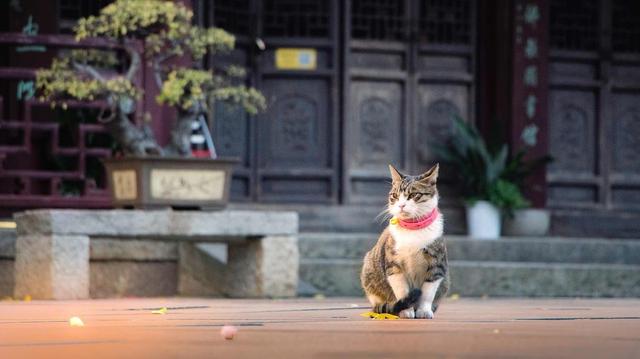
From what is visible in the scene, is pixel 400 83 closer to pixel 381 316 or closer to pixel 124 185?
pixel 124 185

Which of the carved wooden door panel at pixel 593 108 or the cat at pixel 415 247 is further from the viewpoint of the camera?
the carved wooden door panel at pixel 593 108

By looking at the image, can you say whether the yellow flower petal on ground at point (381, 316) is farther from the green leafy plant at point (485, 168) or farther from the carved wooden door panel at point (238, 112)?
the carved wooden door panel at point (238, 112)

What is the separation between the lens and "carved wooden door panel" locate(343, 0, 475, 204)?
12266 millimetres

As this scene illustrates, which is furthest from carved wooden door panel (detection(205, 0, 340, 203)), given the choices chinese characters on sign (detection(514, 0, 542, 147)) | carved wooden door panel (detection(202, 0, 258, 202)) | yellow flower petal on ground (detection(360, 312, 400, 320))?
yellow flower petal on ground (detection(360, 312, 400, 320))

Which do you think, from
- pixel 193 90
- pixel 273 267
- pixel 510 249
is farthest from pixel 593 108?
pixel 193 90

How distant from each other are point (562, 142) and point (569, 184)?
0.39 metres

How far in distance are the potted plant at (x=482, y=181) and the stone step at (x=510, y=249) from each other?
15.9 inches

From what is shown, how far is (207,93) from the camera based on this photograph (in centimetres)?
964

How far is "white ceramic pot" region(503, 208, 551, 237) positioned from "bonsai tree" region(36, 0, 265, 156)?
296 cm

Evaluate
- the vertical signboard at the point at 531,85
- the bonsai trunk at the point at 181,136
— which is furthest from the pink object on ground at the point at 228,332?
the vertical signboard at the point at 531,85

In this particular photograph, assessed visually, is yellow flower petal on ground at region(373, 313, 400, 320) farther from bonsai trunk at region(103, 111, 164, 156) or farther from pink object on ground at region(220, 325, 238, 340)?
bonsai trunk at region(103, 111, 164, 156)

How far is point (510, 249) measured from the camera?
10.9 metres

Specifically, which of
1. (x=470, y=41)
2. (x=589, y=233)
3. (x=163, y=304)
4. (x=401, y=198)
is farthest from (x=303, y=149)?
(x=401, y=198)

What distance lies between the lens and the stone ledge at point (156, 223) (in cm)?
884
